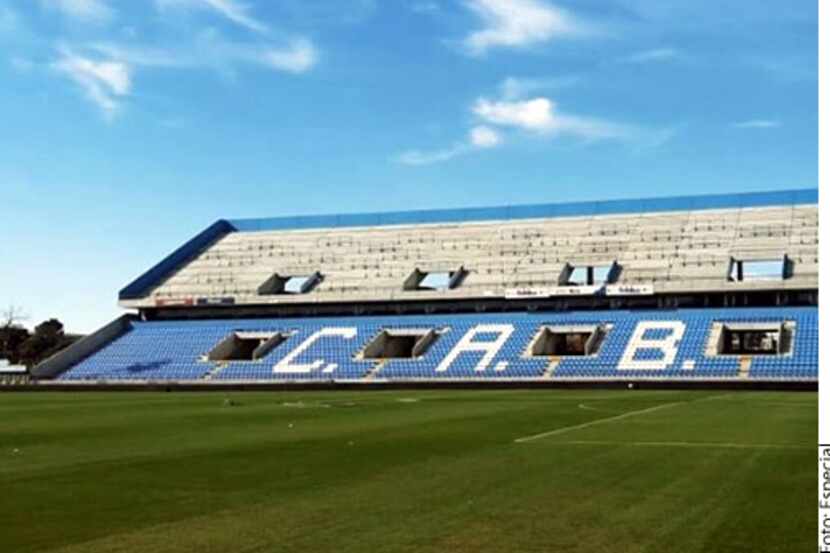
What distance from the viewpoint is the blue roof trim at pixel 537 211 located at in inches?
2781

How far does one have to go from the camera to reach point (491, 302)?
67.6 m

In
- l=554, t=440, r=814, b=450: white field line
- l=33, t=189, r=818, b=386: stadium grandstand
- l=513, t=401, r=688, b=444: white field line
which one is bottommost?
l=513, t=401, r=688, b=444: white field line

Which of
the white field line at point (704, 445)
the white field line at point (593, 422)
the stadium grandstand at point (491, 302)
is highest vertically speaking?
the stadium grandstand at point (491, 302)

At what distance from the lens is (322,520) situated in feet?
35.4

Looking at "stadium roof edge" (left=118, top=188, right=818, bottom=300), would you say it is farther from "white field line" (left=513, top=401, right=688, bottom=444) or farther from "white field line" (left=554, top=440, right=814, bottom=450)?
"white field line" (left=554, top=440, right=814, bottom=450)

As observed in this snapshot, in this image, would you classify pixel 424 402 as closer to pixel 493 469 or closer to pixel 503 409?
pixel 503 409

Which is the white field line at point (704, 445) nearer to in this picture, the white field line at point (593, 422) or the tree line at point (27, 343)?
the white field line at point (593, 422)

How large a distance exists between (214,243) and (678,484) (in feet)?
235

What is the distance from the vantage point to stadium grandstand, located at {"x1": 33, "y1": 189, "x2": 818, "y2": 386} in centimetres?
5806

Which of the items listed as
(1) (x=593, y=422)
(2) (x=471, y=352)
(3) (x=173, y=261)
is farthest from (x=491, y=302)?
(1) (x=593, y=422)

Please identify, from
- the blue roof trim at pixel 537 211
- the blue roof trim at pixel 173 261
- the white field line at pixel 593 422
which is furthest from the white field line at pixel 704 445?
the blue roof trim at pixel 173 261

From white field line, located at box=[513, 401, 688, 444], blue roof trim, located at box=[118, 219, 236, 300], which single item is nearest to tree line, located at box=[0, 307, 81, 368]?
blue roof trim, located at box=[118, 219, 236, 300]

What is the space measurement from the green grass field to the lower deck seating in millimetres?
28442

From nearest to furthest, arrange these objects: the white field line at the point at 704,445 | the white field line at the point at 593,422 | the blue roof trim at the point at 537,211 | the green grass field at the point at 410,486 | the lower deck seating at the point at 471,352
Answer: the green grass field at the point at 410,486 → the white field line at the point at 704,445 → the white field line at the point at 593,422 → the lower deck seating at the point at 471,352 → the blue roof trim at the point at 537,211
